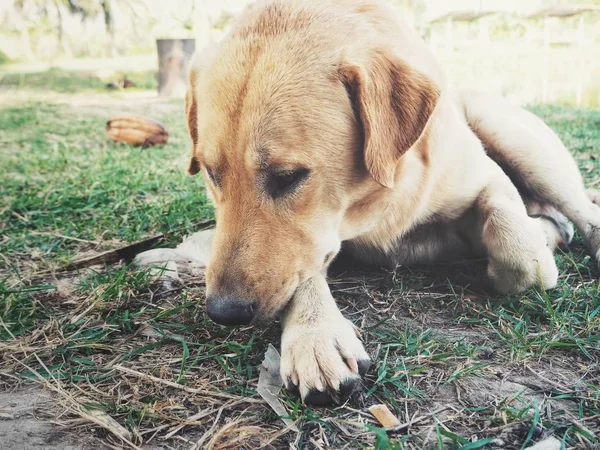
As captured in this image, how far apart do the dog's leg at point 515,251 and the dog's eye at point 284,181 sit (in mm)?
983

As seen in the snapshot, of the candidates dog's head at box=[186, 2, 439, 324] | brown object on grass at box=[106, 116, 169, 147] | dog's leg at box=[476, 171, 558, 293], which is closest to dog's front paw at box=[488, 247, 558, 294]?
dog's leg at box=[476, 171, 558, 293]

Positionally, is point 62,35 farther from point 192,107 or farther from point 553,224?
point 553,224

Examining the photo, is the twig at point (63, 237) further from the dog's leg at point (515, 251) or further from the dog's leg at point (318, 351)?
the dog's leg at point (515, 251)

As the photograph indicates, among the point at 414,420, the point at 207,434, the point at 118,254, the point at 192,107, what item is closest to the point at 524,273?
the point at 414,420

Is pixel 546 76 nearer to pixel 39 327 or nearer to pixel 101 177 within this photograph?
pixel 101 177

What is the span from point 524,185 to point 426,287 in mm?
1161

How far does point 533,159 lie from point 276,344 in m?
2.00

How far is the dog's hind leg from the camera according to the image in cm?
306

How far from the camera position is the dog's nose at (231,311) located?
184 cm

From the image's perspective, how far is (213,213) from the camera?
3.76m

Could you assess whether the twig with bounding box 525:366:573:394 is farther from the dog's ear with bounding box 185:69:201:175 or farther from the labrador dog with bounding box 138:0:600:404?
the dog's ear with bounding box 185:69:201:175

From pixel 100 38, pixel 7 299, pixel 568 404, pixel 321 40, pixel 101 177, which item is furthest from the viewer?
pixel 100 38

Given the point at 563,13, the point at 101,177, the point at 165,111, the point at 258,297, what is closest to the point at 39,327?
the point at 258,297

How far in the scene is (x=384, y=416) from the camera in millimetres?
1664
